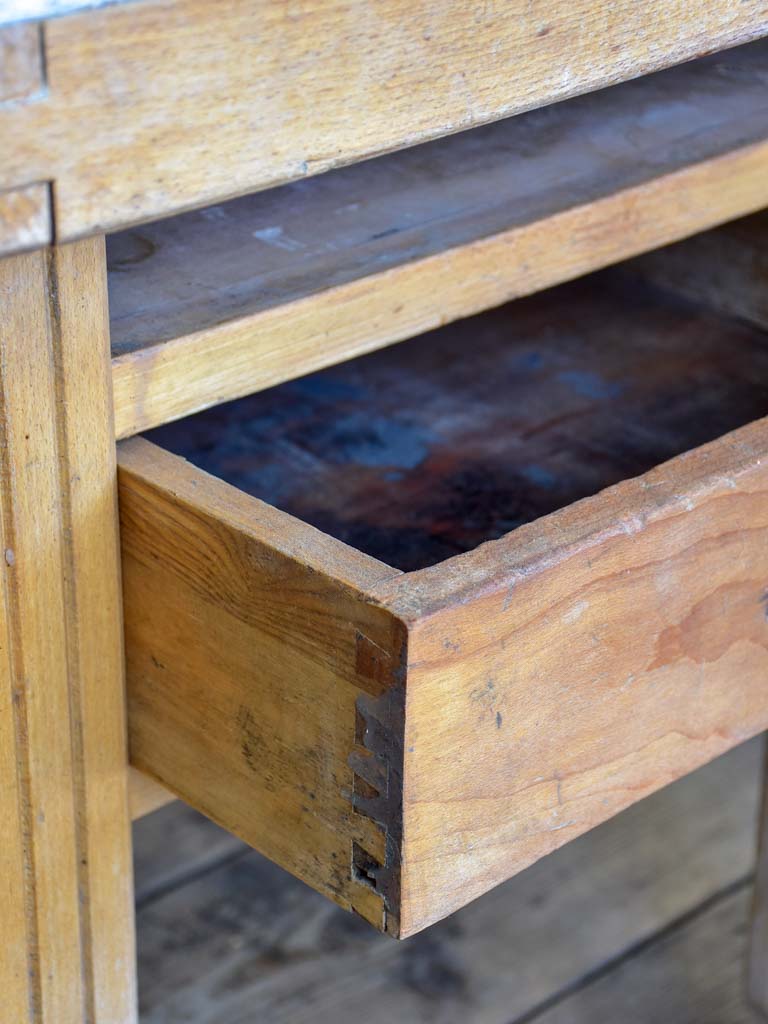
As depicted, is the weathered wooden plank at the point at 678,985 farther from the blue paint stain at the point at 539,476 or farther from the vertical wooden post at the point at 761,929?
the blue paint stain at the point at 539,476

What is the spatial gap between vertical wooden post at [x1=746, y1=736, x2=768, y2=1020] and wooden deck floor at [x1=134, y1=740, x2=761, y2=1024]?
1.2 inches

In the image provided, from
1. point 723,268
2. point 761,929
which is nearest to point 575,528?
point 723,268

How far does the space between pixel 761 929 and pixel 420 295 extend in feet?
1.78

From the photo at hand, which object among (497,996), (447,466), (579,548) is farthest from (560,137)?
(497,996)

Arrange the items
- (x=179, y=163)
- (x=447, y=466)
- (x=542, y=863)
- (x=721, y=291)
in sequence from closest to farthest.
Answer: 1. (x=179, y=163)
2. (x=447, y=466)
3. (x=721, y=291)
4. (x=542, y=863)

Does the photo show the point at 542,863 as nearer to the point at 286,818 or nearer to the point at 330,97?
the point at 286,818

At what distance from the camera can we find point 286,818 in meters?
0.53

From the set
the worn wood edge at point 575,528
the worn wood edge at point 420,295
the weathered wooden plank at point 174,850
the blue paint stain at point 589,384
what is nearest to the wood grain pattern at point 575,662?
the worn wood edge at point 575,528

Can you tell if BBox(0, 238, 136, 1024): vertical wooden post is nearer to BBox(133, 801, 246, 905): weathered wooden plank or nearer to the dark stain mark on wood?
the dark stain mark on wood

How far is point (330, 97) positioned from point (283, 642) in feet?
0.57

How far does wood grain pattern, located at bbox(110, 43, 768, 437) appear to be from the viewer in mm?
557

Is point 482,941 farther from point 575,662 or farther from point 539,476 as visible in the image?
point 575,662

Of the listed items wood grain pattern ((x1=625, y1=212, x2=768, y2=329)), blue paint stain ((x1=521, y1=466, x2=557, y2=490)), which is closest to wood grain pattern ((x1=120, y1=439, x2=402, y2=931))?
blue paint stain ((x1=521, y1=466, x2=557, y2=490))

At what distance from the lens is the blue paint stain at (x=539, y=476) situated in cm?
73
